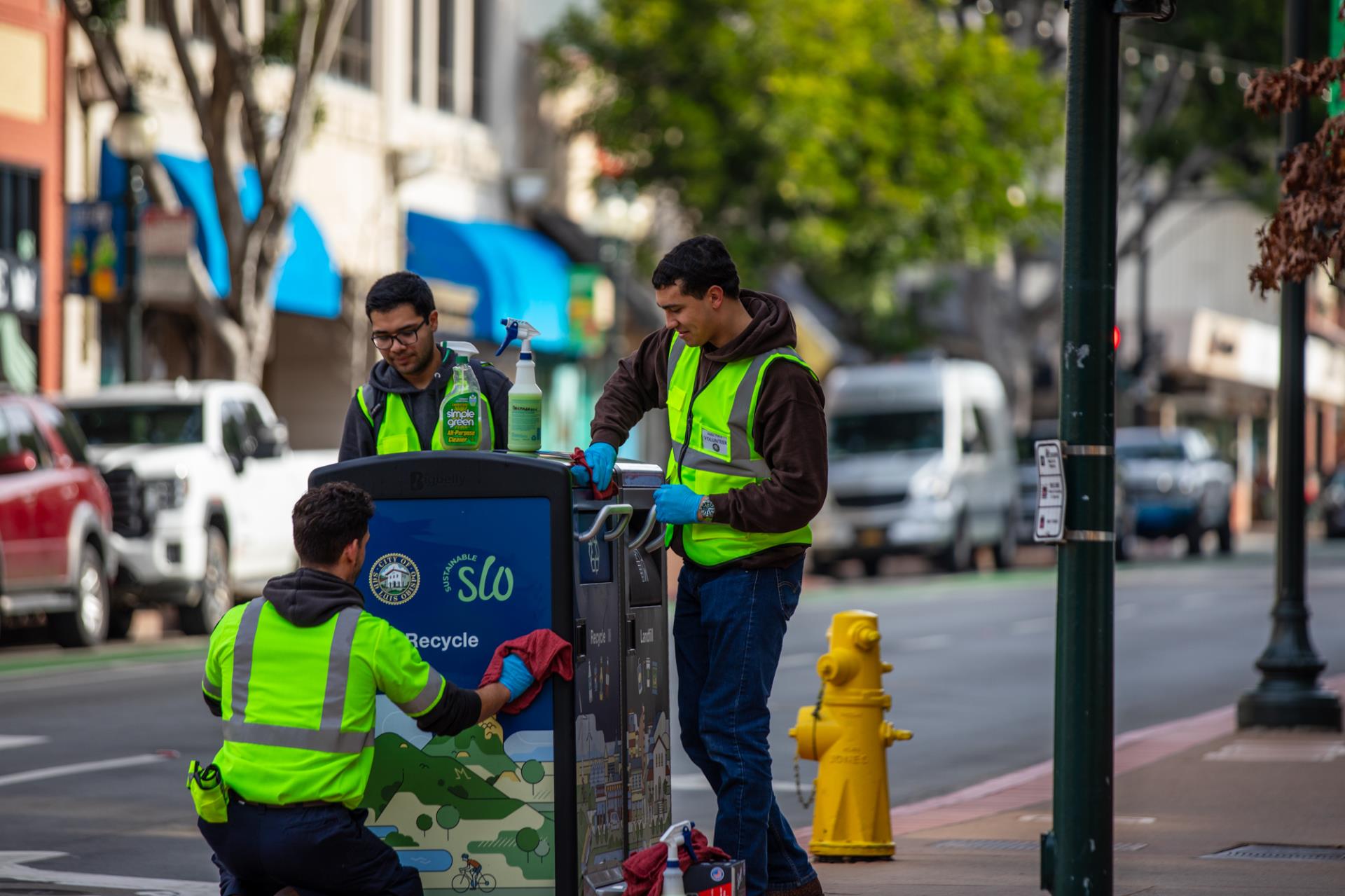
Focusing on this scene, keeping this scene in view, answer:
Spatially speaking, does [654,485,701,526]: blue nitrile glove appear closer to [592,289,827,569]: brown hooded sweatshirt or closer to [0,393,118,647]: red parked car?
[592,289,827,569]: brown hooded sweatshirt

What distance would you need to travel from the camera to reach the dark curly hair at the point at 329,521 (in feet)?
18.8

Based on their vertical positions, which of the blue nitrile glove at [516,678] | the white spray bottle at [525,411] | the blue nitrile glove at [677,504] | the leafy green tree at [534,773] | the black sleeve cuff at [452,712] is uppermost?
the white spray bottle at [525,411]

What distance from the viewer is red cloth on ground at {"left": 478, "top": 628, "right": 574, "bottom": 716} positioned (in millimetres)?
5914

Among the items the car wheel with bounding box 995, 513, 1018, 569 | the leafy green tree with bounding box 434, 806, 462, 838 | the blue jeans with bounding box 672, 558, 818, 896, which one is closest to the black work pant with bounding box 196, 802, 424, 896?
the leafy green tree with bounding box 434, 806, 462, 838

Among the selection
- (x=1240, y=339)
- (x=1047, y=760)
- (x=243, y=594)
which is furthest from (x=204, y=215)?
(x=1240, y=339)

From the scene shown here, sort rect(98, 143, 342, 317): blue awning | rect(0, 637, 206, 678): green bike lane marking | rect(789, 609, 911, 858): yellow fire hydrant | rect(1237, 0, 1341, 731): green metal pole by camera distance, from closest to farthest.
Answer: rect(789, 609, 911, 858): yellow fire hydrant → rect(1237, 0, 1341, 731): green metal pole → rect(0, 637, 206, 678): green bike lane marking → rect(98, 143, 342, 317): blue awning

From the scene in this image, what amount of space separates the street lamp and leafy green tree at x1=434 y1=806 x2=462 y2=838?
1590cm

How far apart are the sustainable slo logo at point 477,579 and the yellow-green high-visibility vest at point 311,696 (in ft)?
1.15

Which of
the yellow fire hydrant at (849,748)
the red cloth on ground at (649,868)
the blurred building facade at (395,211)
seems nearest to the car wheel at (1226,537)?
the blurred building facade at (395,211)

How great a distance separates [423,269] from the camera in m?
31.0

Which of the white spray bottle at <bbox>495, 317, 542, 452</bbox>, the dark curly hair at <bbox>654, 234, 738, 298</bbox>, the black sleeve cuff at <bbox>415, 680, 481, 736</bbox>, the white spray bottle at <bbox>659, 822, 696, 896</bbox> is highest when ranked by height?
the dark curly hair at <bbox>654, 234, 738, 298</bbox>

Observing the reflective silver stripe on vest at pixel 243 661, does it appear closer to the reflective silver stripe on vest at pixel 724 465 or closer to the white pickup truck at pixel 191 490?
the reflective silver stripe on vest at pixel 724 465

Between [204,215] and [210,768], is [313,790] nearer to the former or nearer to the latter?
[210,768]

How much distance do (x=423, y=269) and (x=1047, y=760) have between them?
20.0 metres
